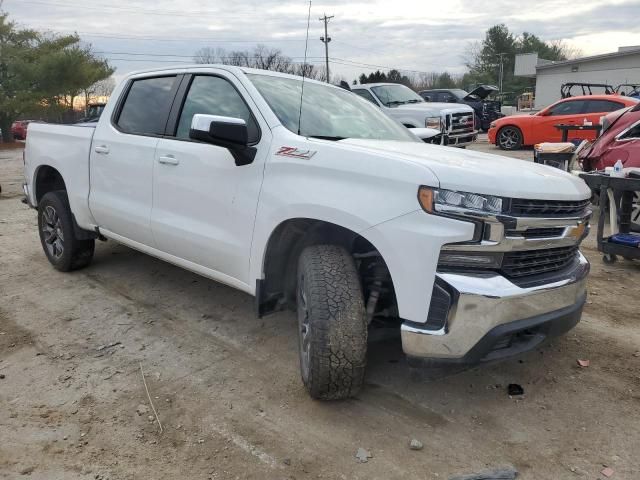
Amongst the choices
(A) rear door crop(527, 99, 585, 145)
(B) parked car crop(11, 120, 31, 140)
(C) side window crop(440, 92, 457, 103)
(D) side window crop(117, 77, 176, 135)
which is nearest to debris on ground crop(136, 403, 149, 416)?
(D) side window crop(117, 77, 176, 135)

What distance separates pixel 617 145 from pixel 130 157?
5634 mm

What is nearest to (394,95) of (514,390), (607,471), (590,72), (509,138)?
(509,138)

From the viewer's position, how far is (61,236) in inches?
211

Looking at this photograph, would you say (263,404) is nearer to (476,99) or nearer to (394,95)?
(394,95)

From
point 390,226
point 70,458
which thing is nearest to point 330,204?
point 390,226

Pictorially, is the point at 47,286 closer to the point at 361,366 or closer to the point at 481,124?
the point at 361,366

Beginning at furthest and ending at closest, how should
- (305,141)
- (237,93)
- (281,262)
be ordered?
(237,93), (281,262), (305,141)

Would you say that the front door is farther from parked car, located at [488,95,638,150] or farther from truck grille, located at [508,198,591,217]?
parked car, located at [488,95,638,150]

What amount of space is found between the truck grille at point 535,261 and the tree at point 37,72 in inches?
1374

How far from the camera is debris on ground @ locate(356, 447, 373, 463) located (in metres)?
2.66

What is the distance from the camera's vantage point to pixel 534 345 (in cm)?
285

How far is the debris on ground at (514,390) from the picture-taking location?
127 inches

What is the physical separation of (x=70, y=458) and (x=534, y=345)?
7.79 feet

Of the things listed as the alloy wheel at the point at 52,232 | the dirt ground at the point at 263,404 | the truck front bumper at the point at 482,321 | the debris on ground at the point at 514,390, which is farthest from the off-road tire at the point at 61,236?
the debris on ground at the point at 514,390
